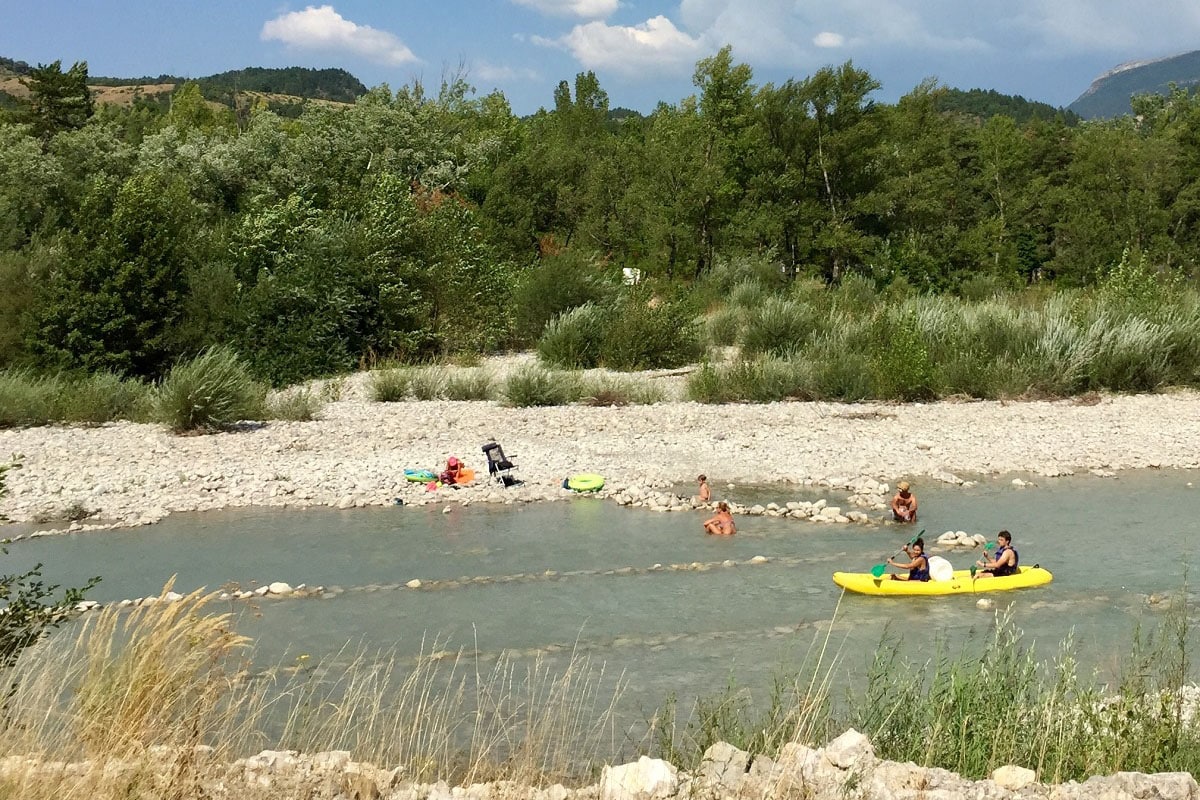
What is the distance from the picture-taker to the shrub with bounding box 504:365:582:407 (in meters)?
21.2

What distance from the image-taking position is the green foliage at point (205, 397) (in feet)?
60.5

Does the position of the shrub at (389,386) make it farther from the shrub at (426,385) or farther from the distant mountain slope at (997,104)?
the distant mountain slope at (997,104)

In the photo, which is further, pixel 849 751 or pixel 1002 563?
pixel 1002 563

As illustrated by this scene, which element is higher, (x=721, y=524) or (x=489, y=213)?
(x=489, y=213)

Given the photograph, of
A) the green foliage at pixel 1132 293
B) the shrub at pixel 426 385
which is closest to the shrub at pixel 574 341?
the shrub at pixel 426 385

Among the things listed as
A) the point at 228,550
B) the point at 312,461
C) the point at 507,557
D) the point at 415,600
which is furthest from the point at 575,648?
the point at 312,461

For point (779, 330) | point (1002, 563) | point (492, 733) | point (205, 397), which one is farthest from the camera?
point (779, 330)

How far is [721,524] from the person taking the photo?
13.0 m

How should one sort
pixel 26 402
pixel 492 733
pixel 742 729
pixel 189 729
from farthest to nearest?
pixel 26 402
pixel 492 733
pixel 742 729
pixel 189 729

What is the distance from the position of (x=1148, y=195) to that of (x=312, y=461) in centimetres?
4416

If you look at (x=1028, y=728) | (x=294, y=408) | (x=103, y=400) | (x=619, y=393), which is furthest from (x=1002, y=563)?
(x=103, y=400)

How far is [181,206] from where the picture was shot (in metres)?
26.4

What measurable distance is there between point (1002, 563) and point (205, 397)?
527 inches

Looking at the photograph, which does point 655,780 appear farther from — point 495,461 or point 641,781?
point 495,461
